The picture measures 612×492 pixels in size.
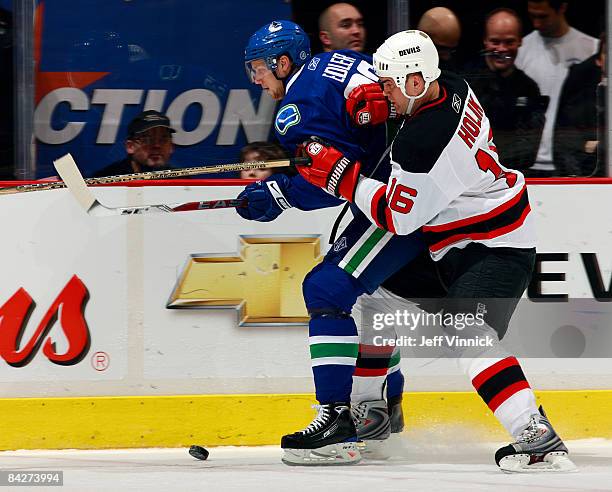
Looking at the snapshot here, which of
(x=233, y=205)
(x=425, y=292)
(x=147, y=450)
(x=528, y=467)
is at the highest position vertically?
(x=233, y=205)

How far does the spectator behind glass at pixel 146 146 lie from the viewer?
4449mm

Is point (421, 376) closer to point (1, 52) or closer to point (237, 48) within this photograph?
point (237, 48)

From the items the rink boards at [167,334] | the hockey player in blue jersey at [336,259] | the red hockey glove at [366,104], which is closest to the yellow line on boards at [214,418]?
the rink boards at [167,334]

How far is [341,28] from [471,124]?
3.52 ft

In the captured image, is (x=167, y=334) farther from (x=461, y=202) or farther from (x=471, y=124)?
(x=471, y=124)

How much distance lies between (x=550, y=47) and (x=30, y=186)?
6.41ft

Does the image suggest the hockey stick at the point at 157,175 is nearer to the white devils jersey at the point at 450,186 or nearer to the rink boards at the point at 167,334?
the rink boards at the point at 167,334

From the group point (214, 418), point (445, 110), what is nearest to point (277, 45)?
point (445, 110)

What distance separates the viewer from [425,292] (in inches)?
158

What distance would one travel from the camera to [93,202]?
13.2 feet

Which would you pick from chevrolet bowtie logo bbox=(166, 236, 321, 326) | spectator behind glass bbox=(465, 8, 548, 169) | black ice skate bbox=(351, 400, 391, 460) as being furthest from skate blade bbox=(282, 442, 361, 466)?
spectator behind glass bbox=(465, 8, 548, 169)

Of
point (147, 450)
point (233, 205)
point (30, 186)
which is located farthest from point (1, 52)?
point (147, 450)

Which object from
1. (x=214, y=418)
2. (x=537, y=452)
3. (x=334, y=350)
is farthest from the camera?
(x=214, y=418)

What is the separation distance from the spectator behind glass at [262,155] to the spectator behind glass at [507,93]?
0.73 m
